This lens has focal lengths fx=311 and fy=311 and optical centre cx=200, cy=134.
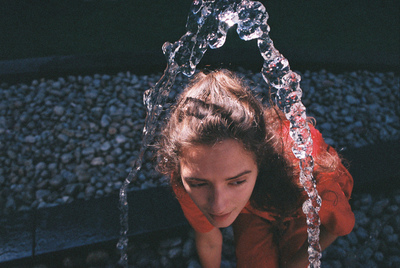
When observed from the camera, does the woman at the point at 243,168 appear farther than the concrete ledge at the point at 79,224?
No

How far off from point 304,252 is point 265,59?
999 millimetres

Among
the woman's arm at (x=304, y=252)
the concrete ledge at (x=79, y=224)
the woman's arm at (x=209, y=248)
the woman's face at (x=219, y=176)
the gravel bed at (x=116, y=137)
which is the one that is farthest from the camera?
the gravel bed at (x=116, y=137)

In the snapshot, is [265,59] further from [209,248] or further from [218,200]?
[209,248]

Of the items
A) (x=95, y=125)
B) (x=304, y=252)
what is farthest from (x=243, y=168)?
(x=95, y=125)

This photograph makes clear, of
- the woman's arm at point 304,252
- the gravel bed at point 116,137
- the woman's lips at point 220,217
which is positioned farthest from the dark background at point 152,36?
the woman's lips at point 220,217

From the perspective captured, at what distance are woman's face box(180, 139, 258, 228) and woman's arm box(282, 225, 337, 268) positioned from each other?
50 centimetres

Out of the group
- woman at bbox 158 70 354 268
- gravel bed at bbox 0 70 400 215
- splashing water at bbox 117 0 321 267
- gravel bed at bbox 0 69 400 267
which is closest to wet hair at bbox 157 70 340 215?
woman at bbox 158 70 354 268

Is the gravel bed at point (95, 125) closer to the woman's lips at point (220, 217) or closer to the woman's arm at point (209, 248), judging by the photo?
the woman's arm at point (209, 248)

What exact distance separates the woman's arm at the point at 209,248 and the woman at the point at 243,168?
3 centimetres

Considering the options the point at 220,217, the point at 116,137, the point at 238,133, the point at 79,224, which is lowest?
the point at 79,224

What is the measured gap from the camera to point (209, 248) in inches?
74.9

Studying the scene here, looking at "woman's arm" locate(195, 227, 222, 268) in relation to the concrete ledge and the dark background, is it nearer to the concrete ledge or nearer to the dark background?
the concrete ledge

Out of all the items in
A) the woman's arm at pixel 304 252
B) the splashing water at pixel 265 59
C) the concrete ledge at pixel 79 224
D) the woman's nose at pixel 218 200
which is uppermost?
the splashing water at pixel 265 59

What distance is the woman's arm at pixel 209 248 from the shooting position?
1849 millimetres
